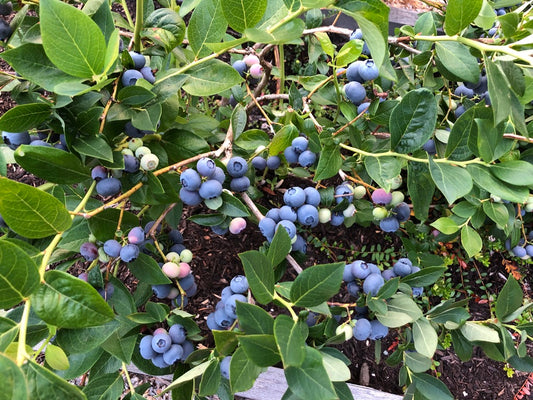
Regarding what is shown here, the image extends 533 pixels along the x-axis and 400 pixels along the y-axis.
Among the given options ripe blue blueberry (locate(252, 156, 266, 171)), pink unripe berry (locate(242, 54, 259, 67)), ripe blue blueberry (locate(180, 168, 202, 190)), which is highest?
pink unripe berry (locate(242, 54, 259, 67))

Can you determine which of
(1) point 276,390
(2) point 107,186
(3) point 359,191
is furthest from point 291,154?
(1) point 276,390

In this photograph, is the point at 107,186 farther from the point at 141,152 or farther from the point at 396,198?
the point at 396,198

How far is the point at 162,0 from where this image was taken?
1215 mm

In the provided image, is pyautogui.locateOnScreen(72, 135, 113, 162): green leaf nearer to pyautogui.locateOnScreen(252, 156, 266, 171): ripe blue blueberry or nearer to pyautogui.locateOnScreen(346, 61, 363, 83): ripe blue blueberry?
pyautogui.locateOnScreen(252, 156, 266, 171): ripe blue blueberry

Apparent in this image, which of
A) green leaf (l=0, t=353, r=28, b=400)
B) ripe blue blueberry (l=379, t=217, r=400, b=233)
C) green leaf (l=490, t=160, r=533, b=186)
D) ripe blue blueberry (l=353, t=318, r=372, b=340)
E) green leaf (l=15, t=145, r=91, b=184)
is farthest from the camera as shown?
ripe blue blueberry (l=379, t=217, r=400, b=233)

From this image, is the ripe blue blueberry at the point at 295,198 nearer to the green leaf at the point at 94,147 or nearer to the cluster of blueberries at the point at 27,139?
the green leaf at the point at 94,147

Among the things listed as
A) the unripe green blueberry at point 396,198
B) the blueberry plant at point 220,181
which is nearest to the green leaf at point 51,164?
the blueberry plant at point 220,181

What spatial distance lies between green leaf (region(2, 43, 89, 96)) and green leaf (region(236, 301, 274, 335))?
502 millimetres

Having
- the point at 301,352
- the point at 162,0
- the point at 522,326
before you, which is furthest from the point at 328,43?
the point at 522,326

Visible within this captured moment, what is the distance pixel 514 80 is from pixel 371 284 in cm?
A: 51

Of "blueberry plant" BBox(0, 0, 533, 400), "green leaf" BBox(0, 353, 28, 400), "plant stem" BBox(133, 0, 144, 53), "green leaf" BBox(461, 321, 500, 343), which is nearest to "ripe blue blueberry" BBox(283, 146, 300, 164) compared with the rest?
"blueberry plant" BBox(0, 0, 533, 400)

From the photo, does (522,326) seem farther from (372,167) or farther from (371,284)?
(372,167)

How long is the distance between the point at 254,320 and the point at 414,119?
1.76 feet

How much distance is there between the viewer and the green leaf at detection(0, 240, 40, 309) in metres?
0.55
